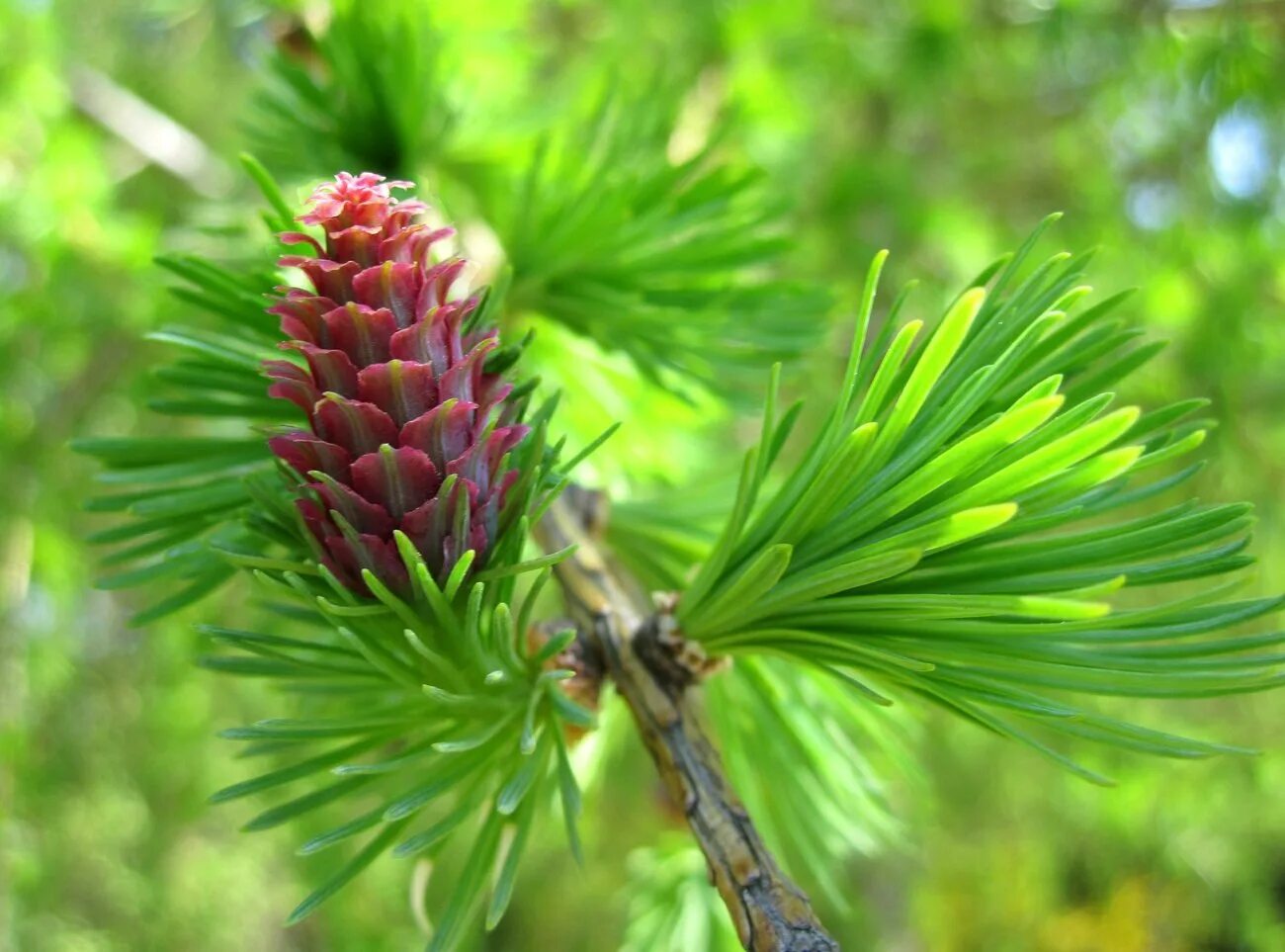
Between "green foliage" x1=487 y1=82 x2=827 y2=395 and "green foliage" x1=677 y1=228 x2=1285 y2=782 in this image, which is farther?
"green foliage" x1=487 y1=82 x2=827 y2=395

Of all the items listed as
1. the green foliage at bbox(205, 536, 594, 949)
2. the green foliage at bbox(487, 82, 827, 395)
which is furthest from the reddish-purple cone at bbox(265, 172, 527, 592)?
the green foliage at bbox(487, 82, 827, 395)

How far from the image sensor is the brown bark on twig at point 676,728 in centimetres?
23

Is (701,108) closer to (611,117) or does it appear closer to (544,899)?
(611,117)

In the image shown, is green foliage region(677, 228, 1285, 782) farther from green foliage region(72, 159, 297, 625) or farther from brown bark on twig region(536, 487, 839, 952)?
green foliage region(72, 159, 297, 625)

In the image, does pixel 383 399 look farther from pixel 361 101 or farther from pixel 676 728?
pixel 361 101

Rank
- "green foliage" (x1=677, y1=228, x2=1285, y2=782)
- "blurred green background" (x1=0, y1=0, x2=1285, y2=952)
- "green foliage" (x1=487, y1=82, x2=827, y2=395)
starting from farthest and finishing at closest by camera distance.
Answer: "blurred green background" (x1=0, y1=0, x2=1285, y2=952), "green foliage" (x1=487, y1=82, x2=827, y2=395), "green foliage" (x1=677, y1=228, x2=1285, y2=782)

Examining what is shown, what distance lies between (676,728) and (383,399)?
0.12 meters

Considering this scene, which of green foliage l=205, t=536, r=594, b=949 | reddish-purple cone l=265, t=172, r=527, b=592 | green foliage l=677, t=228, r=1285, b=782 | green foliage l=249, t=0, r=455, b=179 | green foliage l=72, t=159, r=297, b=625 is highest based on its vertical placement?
green foliage l=249, t=0, r=455, b=179

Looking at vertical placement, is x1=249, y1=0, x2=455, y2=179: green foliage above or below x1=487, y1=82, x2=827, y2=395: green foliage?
above

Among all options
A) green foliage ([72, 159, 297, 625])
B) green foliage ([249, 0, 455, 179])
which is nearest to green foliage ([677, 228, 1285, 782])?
green foliage ([72, 159, 297, 625])

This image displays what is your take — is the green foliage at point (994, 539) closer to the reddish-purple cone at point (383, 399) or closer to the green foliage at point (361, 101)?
the reddish-purple cone at point (383, 399)

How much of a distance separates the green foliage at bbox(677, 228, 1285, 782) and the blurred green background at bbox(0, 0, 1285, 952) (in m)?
0.24

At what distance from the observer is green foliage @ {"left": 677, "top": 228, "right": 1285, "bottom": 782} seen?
8.2 inches

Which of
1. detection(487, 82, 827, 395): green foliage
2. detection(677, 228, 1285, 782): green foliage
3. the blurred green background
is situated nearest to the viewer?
detection(677, 228, 1285, 782): green foliage
